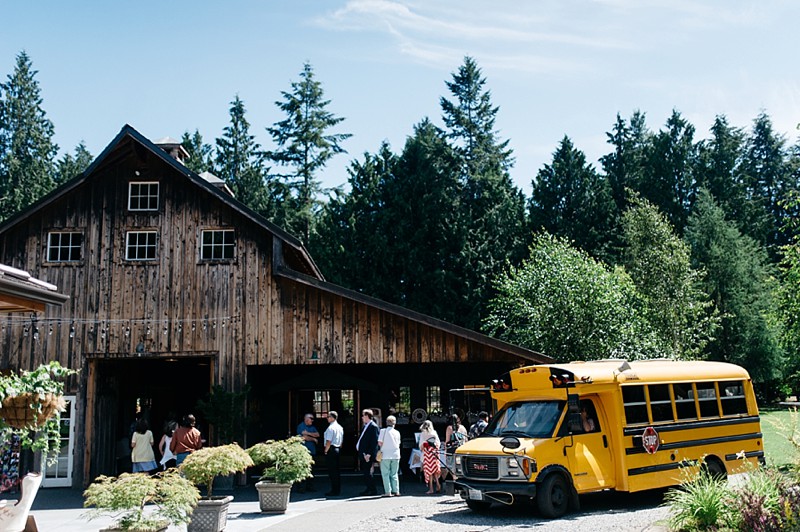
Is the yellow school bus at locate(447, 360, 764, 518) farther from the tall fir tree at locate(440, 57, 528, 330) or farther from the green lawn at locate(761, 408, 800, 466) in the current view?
the tall fir tree at locate(440, 57, 528, 330)

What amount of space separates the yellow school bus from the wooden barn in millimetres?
4686

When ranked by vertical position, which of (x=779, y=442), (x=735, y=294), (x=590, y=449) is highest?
(x=735, y=294)

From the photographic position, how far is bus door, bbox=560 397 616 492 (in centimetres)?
1217

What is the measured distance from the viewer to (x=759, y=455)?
14242 mm

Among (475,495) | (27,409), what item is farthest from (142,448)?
(27,409)

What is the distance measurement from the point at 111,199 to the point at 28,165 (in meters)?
40.1

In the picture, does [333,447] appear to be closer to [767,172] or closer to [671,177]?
[671,177]

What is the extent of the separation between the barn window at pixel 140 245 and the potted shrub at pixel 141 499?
1048 centimetres

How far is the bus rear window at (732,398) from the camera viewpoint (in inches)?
557

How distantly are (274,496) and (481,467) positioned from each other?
3998 millimetres

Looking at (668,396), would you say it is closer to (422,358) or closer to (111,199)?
(422,358)

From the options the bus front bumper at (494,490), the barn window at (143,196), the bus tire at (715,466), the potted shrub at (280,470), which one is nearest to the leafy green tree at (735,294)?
the bus tire at (715,466)

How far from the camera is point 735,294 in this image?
45250mm

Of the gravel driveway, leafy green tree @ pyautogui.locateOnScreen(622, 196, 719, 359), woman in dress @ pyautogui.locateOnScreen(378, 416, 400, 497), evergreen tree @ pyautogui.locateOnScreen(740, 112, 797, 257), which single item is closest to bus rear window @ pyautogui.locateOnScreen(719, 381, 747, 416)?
the gravel driveway
